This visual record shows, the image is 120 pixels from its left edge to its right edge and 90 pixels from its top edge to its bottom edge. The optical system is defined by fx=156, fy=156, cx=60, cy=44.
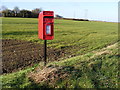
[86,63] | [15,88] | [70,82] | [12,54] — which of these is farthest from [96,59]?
[12,54]

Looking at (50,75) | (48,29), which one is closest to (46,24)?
(48,29)

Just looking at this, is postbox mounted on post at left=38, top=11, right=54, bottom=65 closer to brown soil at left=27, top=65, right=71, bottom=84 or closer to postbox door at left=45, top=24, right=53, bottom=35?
postbox door at left=45, top=24, right=53, bottom=35

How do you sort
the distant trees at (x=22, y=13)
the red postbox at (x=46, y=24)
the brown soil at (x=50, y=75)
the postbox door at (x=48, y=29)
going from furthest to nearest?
the distant trees at (x=22, y=13), the postbox door at (x=48, y=29), the red postbox at (x=46, y=24), the brown soil at (x=50, y=75)

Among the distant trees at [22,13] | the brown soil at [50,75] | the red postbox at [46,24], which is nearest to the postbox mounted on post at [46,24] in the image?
the red postbox at [46,24]

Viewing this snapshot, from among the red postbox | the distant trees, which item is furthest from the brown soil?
the distant trees

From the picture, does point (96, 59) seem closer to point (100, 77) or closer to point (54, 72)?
point (100, 77)

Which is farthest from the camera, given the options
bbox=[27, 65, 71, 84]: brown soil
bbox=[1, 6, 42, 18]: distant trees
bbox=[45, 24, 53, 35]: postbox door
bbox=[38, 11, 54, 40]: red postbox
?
bbox=[1, 6, 42, 18]: distant trees

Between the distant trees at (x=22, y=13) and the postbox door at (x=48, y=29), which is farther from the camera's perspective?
the distant trees at (x=22, y=13)

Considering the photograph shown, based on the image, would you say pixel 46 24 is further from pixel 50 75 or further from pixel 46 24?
pixel 50 75

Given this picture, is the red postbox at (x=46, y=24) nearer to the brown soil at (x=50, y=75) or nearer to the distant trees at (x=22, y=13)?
the brown soil at (x=50, y=75)

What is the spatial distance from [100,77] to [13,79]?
103 inches

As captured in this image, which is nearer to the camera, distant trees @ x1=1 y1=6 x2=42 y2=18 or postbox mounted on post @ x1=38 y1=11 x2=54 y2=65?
postbox mounted on post @ x1=38 y1=11 x2=54 y2=65

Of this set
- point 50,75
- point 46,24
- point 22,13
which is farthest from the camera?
point 22,13

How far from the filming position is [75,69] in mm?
5074
